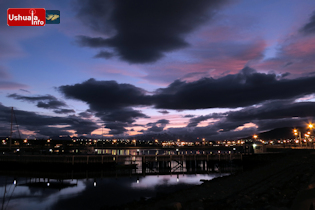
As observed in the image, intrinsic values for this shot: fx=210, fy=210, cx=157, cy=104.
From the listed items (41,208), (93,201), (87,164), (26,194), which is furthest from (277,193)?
(87,164)

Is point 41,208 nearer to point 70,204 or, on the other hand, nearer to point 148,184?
point 70,204

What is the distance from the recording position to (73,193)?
3209 centimetres

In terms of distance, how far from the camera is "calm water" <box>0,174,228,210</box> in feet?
87.6

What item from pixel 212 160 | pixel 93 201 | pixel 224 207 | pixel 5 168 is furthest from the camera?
pixel 212 160

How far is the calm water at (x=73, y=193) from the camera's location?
26703 millimetres

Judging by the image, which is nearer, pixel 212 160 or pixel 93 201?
pixel 93 201

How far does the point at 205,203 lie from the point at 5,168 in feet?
216

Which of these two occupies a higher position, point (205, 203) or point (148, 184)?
point (205, 203)

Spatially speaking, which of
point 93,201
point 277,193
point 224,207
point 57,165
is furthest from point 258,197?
point 57,165

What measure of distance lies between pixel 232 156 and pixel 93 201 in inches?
2054

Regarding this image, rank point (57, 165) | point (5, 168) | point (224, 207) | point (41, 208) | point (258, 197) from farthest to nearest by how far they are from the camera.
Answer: point (5, 168) → point (57, 165) → point (41, 208) → point (258, 197) → point (224, 207)

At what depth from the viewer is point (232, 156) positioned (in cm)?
6844

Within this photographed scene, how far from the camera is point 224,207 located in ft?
49.2

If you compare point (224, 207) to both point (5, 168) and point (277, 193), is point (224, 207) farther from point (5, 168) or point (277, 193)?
point (5, 168)
